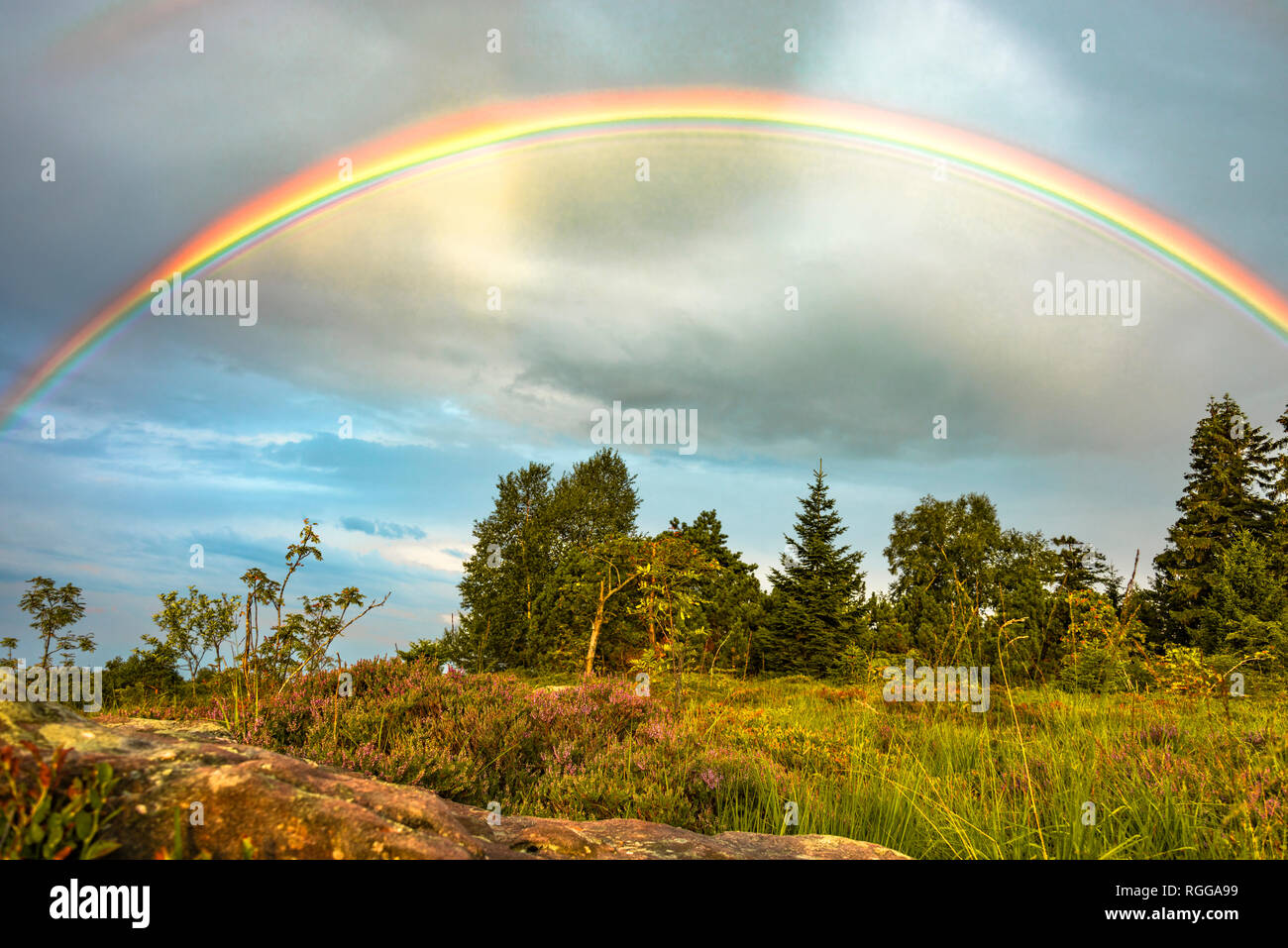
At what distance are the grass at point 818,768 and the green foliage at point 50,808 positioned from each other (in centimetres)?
283

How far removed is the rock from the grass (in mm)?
2310

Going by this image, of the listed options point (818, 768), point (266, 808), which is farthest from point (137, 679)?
point (266, 808)

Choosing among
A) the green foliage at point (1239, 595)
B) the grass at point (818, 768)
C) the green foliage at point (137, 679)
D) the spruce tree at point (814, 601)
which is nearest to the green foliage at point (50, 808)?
the grass at point (818, 768)

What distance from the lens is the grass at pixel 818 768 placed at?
12.9 ft

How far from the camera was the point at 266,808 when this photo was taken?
1.85m

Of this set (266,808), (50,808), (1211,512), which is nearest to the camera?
(50,808)

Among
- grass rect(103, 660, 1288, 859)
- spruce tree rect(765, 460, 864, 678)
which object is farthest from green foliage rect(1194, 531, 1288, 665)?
grass rect(103, 660, 1288, 859)

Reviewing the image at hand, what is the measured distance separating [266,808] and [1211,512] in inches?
1816

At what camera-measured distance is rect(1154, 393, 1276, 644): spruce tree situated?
114 feet

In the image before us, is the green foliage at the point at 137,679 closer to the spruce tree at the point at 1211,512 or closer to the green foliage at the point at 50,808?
the green foliage at the point at 50,808

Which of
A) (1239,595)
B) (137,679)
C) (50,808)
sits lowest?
(1239,595)

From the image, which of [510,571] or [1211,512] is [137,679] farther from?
[1211,512]

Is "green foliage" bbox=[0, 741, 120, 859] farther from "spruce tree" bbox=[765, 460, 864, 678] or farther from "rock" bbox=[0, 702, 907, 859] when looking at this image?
"spruce tree" bbox=[765, 460, 864, 678]
